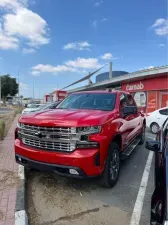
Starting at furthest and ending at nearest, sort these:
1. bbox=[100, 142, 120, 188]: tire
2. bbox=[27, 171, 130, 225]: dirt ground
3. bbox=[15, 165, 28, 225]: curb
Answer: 1. bbox=[100, 142, 120, 188]: tire
2. bbox=[27, 171, 130, 225]: dirt ground
3. bbox=[15, 165, 28, 225]: curb

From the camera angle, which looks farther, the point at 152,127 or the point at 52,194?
the point at 152,127

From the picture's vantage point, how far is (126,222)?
127 inches

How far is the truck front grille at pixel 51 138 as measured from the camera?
3.67 metres

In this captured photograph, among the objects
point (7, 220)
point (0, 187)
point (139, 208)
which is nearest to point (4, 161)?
point (0, 187)

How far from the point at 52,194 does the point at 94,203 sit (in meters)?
0.82

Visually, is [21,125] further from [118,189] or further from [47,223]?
[118,189]

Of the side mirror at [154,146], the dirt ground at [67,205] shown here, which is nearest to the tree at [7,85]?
the dirt ground at [67,205]

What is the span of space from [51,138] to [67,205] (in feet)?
3.84

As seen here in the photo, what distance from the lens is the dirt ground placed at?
329 centimetres

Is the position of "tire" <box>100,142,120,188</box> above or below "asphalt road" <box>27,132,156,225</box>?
above

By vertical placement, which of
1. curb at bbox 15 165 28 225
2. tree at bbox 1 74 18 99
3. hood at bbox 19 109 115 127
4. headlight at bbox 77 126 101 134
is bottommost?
curb at bbox 15 165 28 225

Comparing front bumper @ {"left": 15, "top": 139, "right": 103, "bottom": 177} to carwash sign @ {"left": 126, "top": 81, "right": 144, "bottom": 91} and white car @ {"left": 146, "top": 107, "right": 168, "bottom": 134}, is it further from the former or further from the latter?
carwash sign @ {"left": 126, "top": 81, "right": 144, "bottom": 91}

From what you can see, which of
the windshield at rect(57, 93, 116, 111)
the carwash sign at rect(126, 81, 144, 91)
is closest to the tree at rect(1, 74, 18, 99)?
the carwash sign at rect(126, 81, 144, 91)

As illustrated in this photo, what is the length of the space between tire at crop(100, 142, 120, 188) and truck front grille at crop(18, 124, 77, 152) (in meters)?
0.76
